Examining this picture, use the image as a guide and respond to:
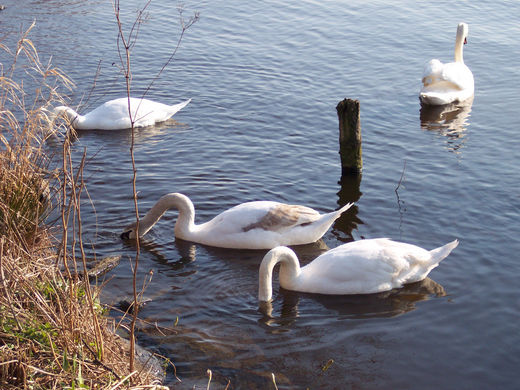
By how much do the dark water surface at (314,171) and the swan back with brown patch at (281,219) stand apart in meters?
0.35

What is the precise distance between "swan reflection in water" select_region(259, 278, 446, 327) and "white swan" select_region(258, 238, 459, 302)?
0.23 ft

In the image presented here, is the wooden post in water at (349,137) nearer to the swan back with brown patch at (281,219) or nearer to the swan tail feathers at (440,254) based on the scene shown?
the swan back with brown patch at (281,219)

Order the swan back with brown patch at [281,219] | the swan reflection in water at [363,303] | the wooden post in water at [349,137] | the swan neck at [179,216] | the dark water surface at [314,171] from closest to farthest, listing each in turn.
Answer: the dark water surface at [314,171] < the swan reflection in water at [363,303] < the swan back with brown patch at [281,219] < the swan neck at [179,216] < the wooden post in water at [349,137]

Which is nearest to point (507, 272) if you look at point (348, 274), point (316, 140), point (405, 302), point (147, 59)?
point (405, 302)

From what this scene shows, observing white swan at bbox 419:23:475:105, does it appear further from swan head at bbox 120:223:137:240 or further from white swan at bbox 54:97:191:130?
swan head at bbox 120:223:137:240

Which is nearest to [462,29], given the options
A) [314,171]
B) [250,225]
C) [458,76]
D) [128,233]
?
[458,76]

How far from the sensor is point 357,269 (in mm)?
7789

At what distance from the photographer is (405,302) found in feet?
25.4

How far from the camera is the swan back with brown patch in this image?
8867mm

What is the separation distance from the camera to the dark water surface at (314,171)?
22.2ft

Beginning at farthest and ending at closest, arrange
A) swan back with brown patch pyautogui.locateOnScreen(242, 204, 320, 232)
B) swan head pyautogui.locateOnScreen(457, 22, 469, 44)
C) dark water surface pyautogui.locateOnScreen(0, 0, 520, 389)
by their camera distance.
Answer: swan head pyautogui.locateOnScreen(457, 22, 469, 44) < swan back with brown patch pyautogui.locateOnScreen(242, 204, 320, 232) < dark water surface pyautogui.locateOnScreen(0, 0, 520, 389)

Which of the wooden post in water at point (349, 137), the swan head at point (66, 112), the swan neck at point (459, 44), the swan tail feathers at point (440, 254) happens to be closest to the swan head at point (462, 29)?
the swan neck at point (459, 44)

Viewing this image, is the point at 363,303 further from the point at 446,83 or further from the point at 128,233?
the point at 446,83

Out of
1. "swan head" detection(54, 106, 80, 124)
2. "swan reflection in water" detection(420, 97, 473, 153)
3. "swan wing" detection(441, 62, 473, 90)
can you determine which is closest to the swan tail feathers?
"swan head" detection(54, 106, 80, 124)
